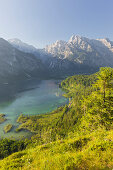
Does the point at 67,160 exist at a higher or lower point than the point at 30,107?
higher

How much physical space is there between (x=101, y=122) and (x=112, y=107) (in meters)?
3.10

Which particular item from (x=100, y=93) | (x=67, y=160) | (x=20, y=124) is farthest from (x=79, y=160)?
(x=20, y=124)

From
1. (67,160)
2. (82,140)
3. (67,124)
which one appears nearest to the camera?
(67,160)

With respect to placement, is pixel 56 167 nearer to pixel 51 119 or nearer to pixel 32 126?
pixel 32 126

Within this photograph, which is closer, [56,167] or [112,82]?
[56,167]

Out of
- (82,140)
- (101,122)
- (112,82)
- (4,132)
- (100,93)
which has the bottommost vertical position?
(4,132)

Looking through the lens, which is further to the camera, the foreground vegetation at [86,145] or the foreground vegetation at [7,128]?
the foreground vegetation at [7,128]

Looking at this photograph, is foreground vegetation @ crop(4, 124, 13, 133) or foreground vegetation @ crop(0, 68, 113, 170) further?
foreground vegetation @ crop(4, 124, 13, 133)

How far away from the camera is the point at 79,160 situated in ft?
14.4

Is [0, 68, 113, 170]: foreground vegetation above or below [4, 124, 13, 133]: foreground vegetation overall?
above

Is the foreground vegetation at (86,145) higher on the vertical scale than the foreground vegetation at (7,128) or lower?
higher

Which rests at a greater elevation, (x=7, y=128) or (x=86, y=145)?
(x=86, y=145)

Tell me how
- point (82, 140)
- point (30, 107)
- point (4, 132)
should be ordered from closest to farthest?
1. point (82, 140)
2. point (4, 132)
3. point (30, 107)

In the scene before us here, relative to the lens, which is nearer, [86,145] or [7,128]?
[86,145]
